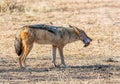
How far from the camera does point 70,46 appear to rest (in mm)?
14914

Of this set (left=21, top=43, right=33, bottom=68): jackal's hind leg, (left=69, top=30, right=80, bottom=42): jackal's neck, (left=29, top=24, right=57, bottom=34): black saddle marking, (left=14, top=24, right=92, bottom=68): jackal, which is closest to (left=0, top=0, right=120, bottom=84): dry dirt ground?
(left=21, top=43, right=33, bottom=68): jackal's hind leg

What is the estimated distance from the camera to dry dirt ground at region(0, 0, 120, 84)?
425 inches

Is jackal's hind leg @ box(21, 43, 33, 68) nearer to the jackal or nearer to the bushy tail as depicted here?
the jackal

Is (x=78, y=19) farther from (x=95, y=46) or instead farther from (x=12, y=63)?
(x=12, y=63)

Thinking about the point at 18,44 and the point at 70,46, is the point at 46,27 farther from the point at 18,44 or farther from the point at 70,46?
the point at 70,46

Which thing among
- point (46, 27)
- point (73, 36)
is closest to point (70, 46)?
point (73, 36)

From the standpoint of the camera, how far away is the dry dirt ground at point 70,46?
1079cm

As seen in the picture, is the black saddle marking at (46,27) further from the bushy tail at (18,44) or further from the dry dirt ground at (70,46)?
the dry dirt ground at (70,46)

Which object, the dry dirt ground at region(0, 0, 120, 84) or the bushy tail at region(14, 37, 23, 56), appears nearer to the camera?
the dry dirt ground at region(0, 0, 120, 84)

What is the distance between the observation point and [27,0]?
25.9 meters

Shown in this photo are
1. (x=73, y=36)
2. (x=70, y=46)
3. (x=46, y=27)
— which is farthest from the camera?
(x=70, y=46)

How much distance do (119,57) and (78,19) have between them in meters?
6.74

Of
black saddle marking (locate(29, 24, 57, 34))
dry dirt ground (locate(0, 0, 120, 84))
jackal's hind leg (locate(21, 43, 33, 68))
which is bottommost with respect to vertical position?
dry dirt ground (locate(0, 0, 120, 84))

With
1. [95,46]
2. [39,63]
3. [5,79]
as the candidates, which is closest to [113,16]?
[95,46]
